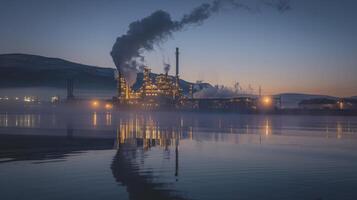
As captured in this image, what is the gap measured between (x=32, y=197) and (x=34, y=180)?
2.19m

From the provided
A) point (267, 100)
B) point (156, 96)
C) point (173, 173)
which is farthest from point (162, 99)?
point (173, 173)

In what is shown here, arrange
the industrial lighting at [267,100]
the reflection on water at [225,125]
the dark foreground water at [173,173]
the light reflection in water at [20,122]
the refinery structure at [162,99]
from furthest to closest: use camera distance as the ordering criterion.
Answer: the refinery structure at [162,99]
the industrial lighting at [267,100]
the light reflection in water at [20,122]
the reflection on water at [225,125]
the dark foreground water at [173,173]

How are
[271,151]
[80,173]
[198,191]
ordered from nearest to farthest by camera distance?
1. [198,191]
2. [80,173]
3. [271,151]

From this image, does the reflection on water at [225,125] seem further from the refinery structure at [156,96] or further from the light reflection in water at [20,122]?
the refinery structure at [156,96]

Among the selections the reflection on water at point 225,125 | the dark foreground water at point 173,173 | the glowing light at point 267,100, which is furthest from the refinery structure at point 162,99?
the dark foreground water at point 173,173

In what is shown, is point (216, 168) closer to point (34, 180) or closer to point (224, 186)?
point (224, 186)

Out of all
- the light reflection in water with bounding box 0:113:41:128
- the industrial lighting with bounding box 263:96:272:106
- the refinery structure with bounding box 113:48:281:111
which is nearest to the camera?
the light reflection in water with bounding box 0:113:41:128

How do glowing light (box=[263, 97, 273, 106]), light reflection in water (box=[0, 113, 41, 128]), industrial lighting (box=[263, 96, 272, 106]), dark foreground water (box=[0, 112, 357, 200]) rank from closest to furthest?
dark foreground water (box=[0, 112, 357, 200]), light reflection in water (box=[0, 113, 41, 128]), industrial lighting (box=[263, 96, 272, 106]), glowing light (box=[263, 97, 273, 106])

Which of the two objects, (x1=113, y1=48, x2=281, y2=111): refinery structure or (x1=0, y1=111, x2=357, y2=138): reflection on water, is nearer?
(x1=0, y1=111, x2=357, y2=138): reflection on water

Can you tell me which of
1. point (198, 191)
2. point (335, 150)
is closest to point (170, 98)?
point (335, 150)

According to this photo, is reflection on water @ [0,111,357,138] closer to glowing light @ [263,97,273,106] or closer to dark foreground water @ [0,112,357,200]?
dark foreground water @ [0,112,357,200]

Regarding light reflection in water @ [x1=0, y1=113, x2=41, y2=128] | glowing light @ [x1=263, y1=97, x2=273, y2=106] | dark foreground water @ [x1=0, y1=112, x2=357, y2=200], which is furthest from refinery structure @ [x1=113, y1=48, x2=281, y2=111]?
dark foreground water @ [x1=0, y1=112, x2=357, y2=200]

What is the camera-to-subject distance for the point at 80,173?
1275 centimetres

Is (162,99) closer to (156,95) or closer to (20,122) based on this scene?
(156,95)
